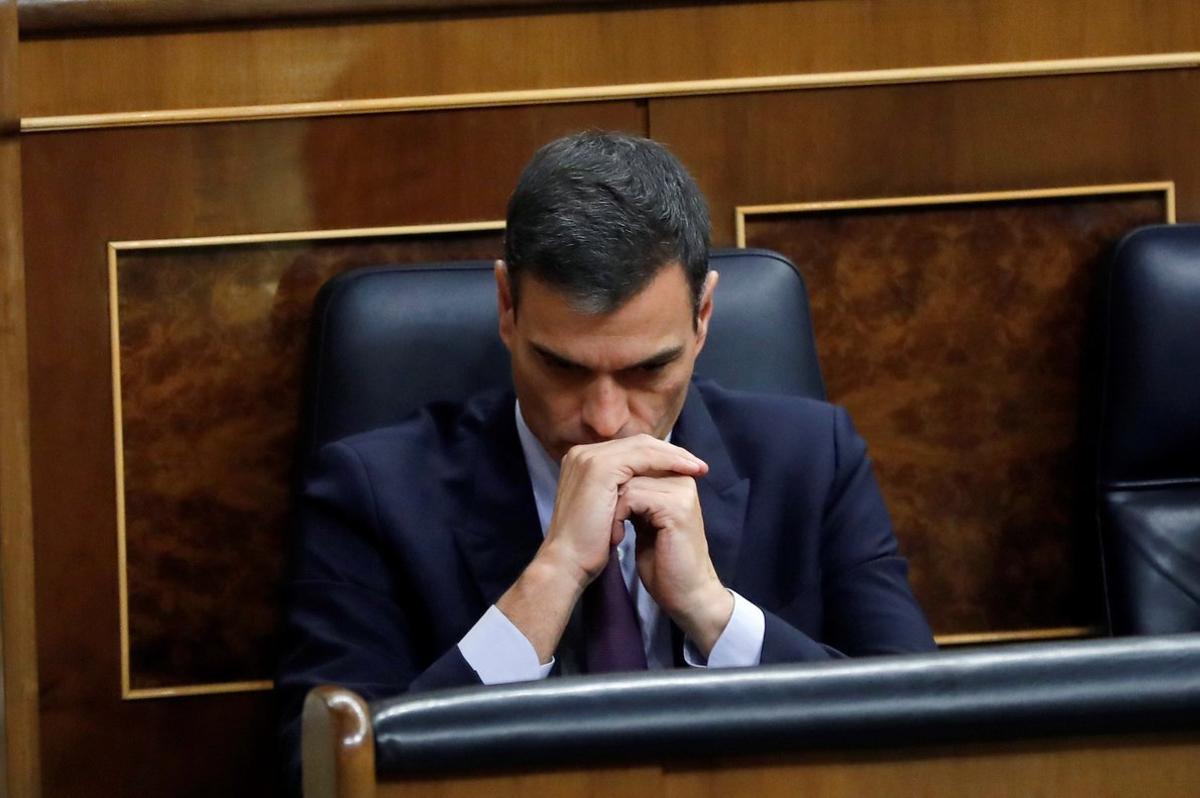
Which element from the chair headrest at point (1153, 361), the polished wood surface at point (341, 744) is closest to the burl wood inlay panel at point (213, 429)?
the chair headrest at point (1153, 361)

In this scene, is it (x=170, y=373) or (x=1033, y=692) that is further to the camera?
(x=170, y=373)

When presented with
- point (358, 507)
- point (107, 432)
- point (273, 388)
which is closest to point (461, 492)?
point (358, 507)

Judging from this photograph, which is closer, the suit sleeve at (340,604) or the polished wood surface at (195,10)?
the suit sleeve at (340,604)

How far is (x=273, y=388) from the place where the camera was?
5.77 feet

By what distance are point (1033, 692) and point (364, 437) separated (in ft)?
2.82

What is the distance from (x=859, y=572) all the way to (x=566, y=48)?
0.67 meters

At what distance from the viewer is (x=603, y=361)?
4.33 feet

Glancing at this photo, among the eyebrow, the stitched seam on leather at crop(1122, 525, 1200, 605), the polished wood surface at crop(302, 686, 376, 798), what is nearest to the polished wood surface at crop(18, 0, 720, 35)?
the eyebrow

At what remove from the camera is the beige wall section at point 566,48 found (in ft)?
5.64

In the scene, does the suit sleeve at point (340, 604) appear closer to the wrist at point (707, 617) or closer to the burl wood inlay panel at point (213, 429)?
the wrist at point (707, 617)

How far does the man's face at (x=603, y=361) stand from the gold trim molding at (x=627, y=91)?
44cm

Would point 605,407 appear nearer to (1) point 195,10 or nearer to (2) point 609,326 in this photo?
(2) point 609,326

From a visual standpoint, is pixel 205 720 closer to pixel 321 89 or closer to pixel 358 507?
pixel 358 507

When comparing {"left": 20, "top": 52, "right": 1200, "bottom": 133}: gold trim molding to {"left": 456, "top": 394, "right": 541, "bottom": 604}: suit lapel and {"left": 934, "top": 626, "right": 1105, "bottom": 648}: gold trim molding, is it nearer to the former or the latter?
{"left": 456, "top": 394, "right": 541, "bottom": 604}: suit lapel
